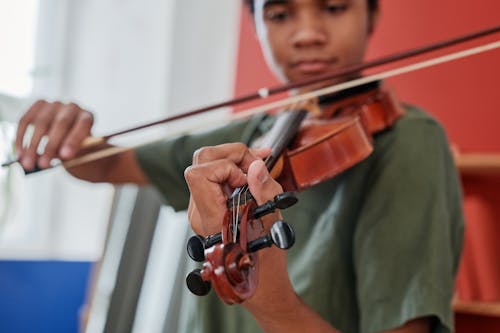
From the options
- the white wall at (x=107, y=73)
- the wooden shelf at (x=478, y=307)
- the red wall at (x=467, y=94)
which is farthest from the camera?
the white wall at (x=107, y=73)

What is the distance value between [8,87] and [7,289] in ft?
1.25

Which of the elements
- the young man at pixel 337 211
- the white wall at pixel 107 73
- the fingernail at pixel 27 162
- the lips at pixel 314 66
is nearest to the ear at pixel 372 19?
the young man at pixel 337 211

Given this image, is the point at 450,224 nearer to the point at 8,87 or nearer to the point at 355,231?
the point at 355,231

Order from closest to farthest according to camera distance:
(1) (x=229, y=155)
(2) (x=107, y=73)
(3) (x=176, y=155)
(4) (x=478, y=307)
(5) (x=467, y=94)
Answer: (1) (x=229, y=155) → (3) (x=176, y=155) → (4) (x=478, y=307) → (5) (x=467, y=94) → (2) (x=107, y=73)

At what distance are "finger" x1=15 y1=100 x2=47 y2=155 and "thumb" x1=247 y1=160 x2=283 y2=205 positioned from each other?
1.32ft

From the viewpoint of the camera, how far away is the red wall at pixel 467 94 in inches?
46.8

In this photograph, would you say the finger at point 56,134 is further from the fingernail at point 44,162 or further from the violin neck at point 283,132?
the violin neck at point 283,132

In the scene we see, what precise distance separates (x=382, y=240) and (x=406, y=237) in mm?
24

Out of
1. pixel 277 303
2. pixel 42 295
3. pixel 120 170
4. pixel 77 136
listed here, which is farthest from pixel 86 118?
pixel 42 295

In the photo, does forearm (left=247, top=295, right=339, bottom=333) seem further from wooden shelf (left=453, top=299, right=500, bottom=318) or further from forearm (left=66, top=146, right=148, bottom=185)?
wooden shelf (left=453, top=299, right=500, bottom=318)

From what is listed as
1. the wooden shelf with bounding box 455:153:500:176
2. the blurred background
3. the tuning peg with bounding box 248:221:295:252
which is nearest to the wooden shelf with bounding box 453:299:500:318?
the blurred background

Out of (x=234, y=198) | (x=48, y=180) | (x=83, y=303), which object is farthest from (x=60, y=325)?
(x=234, y=198)

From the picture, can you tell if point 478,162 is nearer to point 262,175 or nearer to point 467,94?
point 467,94

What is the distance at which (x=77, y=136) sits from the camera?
0.80 m
